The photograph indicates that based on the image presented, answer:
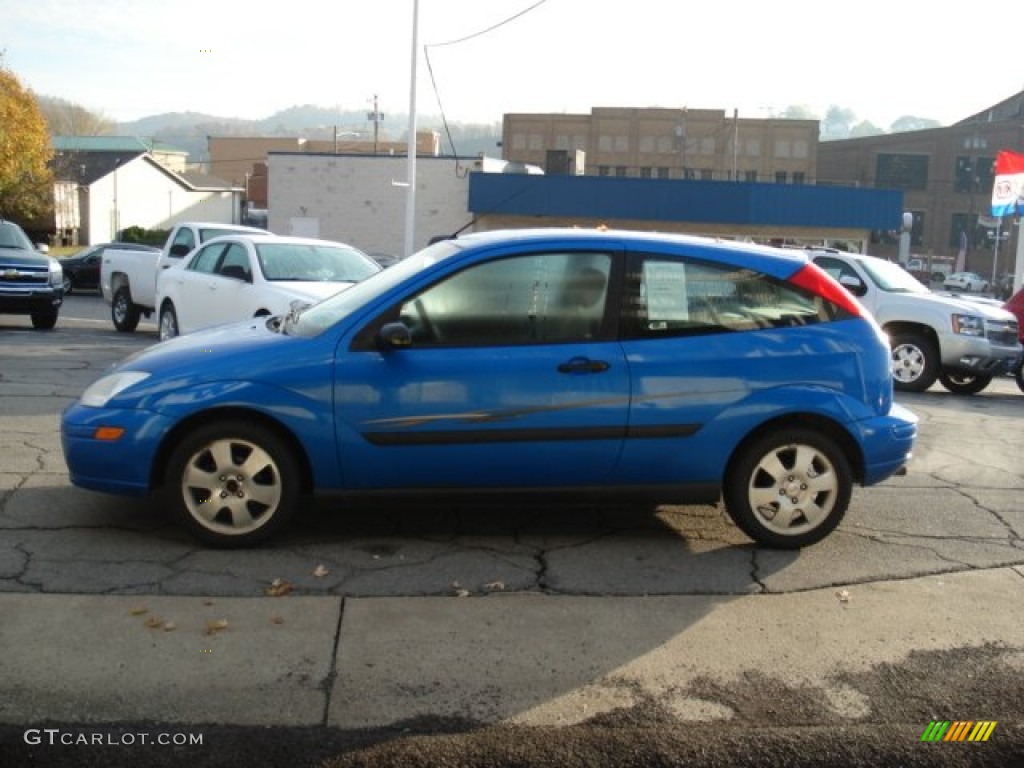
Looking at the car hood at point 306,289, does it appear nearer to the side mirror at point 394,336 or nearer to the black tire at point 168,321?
the black tire at point 168,321

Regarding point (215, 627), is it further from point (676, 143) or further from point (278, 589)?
point (676, 143)

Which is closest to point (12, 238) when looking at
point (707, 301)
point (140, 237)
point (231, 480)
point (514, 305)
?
point (231, 480)

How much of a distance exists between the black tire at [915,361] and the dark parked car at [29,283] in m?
13.0

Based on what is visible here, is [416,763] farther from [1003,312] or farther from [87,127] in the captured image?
[87,127]

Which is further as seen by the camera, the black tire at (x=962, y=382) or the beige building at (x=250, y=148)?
the beige building at (x=250, y=148)

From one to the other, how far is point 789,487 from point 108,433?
3.53 metres

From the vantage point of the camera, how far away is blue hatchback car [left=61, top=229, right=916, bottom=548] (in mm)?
5129

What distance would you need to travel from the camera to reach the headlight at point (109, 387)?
523cm

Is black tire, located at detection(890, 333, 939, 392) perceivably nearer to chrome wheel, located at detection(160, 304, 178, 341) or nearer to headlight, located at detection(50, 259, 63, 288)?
chrome wheel, located at detection(160, 304, 178, 341)

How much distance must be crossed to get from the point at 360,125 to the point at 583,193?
153 feet

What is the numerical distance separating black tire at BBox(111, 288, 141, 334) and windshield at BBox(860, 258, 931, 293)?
11.6 m

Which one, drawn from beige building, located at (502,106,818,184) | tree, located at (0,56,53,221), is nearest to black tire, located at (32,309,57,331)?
tree, located at (0,56,53,221)

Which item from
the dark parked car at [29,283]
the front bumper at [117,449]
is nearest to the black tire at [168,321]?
the dark parked car at [29,283]

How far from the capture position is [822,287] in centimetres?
552
